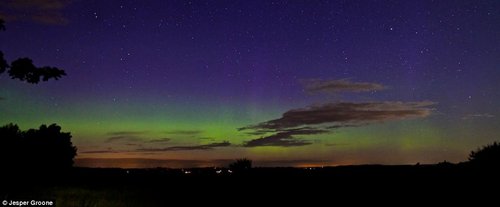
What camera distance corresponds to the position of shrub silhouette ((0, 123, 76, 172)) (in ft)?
127

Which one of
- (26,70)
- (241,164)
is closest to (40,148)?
(241,164)

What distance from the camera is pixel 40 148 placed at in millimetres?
46531

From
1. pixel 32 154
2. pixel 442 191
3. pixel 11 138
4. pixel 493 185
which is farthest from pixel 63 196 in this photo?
pixel 32 154

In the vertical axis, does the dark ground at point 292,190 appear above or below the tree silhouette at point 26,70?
below

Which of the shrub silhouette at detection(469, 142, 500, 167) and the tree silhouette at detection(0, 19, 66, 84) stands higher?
the tree silhouette at detection(0, 19, 66, 84)

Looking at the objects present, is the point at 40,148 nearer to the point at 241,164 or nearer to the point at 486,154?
the point at 241,164

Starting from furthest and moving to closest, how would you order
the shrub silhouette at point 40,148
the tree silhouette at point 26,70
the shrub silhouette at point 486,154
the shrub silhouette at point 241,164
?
the shrub silhouette at point 241,164, the shrub silhouette at point 40,148, the shrub silhouette at point 486,154, the tree silhouette at point 26,70

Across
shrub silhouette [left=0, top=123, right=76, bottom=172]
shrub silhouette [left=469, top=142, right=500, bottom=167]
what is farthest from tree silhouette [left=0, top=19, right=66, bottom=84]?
shrub silhouette [left=469, top=142, right=500, bottom=167]

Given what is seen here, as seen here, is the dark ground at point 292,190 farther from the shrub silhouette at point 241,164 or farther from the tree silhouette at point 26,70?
the shrub silhouette at point 241,164

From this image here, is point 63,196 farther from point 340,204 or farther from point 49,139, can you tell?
point 49,139

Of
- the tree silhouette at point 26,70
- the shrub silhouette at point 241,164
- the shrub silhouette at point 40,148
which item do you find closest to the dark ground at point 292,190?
the tree silhouette at point 26,70

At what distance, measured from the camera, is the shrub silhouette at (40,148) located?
38.8m

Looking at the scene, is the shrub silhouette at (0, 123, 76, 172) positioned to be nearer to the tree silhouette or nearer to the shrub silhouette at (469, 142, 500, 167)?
the tree silhouette

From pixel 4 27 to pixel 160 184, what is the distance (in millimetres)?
12003
